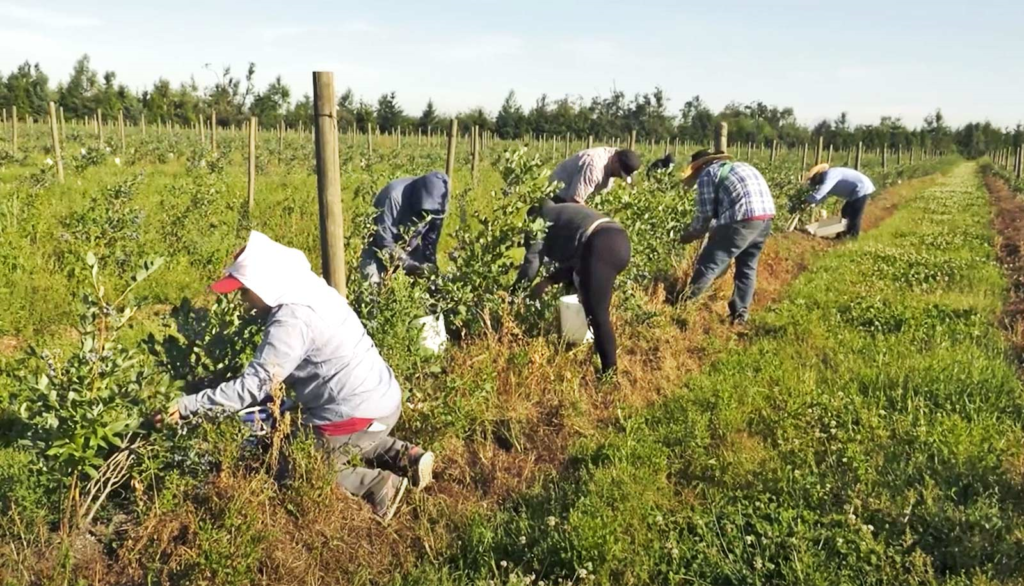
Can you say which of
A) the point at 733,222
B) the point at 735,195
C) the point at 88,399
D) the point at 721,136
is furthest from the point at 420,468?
the point at 721,136

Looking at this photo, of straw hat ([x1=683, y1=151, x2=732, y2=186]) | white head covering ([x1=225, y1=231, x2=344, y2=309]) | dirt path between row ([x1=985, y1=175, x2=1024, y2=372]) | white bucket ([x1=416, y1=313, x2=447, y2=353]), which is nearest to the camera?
white head covering ([x1=225, y1=231, x2=344, y2=309])

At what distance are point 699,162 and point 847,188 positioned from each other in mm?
6085

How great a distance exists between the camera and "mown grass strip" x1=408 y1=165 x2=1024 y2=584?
2.98 m

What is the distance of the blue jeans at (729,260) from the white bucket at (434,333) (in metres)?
2.78

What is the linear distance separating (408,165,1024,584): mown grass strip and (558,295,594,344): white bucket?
85 cm

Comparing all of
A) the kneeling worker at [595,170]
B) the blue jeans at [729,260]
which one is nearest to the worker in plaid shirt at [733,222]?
the blue jeans at [729,260]

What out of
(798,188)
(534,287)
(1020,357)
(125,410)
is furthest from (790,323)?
(798,188)

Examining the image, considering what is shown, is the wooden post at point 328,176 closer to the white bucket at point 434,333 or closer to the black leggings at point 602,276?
the white bucket at point 434,333

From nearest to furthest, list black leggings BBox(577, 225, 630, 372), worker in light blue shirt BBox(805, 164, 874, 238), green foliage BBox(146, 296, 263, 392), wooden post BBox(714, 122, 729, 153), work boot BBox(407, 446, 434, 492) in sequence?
green foliage BBox(146, 296, 263, 392), work boot BBox(407, 446, 434, 492), black leggings BBox(577, 225, 630, 372), wooden post BBox(714, 122, 729, 153), worker in light blue shirt BBox(805, 164, 874, 238)

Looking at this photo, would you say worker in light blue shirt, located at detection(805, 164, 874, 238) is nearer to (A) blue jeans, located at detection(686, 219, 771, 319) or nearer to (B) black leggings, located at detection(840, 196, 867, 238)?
(B) black leggings, located at detection(840, 196, 867, 238)

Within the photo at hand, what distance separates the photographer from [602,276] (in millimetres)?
4785

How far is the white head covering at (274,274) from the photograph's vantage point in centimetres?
303

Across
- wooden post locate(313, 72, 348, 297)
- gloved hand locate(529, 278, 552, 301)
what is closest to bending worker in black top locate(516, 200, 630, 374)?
gloved hand locate(529, 278, 552, 301)

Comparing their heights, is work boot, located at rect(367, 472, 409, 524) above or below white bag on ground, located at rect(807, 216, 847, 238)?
below
